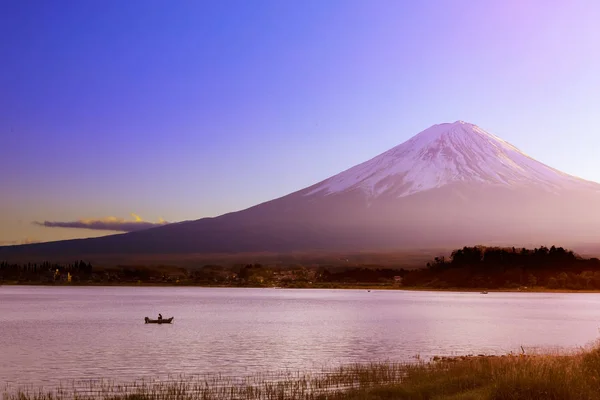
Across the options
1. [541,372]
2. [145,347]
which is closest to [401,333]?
[145,347]

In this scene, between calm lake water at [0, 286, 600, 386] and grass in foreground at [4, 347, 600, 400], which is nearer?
grass in foreground at [4, 347, 600, 400]

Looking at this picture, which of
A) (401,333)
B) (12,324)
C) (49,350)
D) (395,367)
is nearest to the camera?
(395,367)

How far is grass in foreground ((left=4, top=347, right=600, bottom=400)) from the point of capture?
62.2ft

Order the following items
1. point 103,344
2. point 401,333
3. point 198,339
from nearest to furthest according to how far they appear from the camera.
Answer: point 103,344 < point 198,339 < point 401,333

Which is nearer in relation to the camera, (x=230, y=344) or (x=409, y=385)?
(x=409, y=385)

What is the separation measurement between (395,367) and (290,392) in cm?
805

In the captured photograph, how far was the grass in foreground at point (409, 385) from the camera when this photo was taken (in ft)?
62.2

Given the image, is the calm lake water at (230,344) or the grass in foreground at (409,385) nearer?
the grass in foreground at (409,385)

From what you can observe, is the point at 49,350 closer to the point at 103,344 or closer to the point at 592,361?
the point at 103,344

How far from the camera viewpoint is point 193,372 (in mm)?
31250

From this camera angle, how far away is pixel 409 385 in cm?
2311

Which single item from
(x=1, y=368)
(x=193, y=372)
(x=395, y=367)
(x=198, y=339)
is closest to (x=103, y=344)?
(x=198, y=339)

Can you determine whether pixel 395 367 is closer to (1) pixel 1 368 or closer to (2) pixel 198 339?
(1) pixel 1 368

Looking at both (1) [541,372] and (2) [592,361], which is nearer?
(1) [541,372]
